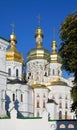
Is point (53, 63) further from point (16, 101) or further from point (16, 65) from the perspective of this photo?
point (16, 101)

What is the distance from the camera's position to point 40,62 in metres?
64.8

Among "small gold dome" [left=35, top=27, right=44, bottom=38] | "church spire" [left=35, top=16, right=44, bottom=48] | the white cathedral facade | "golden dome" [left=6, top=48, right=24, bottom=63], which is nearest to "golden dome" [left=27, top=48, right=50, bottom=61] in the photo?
the white cathedral facade

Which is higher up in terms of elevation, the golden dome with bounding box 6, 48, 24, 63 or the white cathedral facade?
the golden dome with bounding box 6, 48, 24, 63

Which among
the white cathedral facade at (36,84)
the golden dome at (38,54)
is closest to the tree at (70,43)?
the white cathedral facade at (36,84)

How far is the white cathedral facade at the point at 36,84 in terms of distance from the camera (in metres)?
51.2

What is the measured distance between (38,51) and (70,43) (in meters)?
43.3

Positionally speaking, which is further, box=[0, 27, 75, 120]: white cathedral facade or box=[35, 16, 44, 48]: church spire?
box=[35, 16, 44, 48]: church spire

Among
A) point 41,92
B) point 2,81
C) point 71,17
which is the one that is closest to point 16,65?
point 41,92

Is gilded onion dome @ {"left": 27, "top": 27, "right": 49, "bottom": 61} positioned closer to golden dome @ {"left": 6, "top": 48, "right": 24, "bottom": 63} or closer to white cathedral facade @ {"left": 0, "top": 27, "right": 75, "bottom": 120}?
white cathedral facade @ {"left": 0, "top": 27, "right": 75, "bottom": 120}

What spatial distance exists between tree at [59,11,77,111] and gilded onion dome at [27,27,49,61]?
41762 millimetres

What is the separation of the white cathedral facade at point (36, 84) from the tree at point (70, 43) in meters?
19.8

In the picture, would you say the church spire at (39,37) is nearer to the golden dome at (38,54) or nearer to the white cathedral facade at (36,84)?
the white cathedral facade at (36,84)

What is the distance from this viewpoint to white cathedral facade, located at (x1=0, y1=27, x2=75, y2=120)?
51234 mm

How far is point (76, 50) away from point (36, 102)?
118 ft
